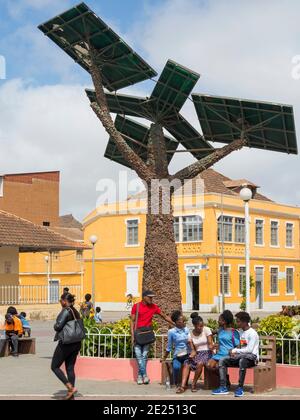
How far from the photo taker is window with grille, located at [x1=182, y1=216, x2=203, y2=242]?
50469mm

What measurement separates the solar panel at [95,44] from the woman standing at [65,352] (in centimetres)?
641

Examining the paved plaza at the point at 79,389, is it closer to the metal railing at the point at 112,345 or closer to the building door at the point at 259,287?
the metal railing at the point at 112,345

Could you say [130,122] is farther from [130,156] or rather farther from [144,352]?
[144,352]

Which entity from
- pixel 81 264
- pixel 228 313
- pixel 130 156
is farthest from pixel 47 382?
pixel 81 264

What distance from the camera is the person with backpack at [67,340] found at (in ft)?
37.1

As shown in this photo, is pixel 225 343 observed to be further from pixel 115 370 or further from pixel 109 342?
pixel 109 342

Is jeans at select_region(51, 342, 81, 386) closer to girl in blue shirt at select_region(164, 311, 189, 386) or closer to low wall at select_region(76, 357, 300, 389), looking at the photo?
girl in blue shirt at select_region(164, 311, 189, 386)

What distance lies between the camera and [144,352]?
13.1 metres

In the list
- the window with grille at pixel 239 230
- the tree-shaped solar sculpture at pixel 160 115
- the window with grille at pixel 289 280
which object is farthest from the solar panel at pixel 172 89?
the window with grille at pixel 289 280

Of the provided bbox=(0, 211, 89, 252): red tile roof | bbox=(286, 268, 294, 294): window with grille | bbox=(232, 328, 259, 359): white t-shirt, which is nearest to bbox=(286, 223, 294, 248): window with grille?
bbox=(286, 268, 294, 294): window with grille

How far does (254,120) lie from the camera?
16109mm

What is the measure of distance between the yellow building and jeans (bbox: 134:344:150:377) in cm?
3499

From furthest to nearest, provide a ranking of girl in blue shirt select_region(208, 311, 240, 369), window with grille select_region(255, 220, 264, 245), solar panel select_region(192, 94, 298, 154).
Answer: window with grille select_region(255, 220, 264, 245)
solar panel select_region(192, 94, 298, 154)
girl in blue shirt select_region(208, 311, 240, 369)

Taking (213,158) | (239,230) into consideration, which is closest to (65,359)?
(213,158)
